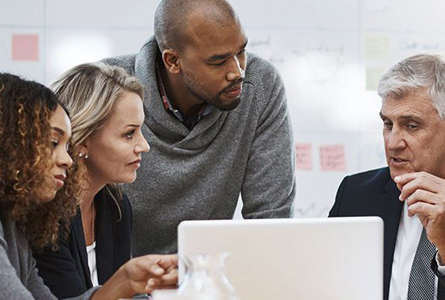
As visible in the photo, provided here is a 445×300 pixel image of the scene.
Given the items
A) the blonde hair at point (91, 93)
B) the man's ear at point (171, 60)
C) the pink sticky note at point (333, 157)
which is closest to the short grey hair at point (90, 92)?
the blonde hair at point (91, 93)

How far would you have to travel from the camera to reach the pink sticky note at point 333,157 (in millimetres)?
3629

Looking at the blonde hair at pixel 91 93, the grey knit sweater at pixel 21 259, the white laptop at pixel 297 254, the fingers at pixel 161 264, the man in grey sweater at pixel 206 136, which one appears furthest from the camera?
the man in grey sweater at pixel 206 136

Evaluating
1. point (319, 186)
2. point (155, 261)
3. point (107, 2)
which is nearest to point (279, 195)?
point (155, 261)

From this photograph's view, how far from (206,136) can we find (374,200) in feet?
1.75

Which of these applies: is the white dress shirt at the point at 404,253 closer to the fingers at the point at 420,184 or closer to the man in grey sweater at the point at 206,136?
the fingers at the point at 420,184

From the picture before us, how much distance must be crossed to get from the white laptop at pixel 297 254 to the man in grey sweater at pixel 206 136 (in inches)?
36.5

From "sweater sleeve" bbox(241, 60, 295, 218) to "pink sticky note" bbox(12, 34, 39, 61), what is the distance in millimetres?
1394

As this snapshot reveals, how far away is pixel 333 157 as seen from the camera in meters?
3.63

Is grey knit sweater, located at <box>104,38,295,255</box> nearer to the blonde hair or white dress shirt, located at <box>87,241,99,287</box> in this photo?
the blonde hair

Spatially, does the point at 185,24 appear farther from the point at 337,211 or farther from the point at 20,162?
the point at 20,162

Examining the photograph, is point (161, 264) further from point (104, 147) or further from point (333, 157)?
point (333, 157)

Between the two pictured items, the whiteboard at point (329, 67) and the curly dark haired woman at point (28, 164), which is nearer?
the curly dark haired woman at point (28, 164)

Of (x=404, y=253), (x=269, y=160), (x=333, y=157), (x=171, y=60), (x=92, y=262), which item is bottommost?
(x=333, y=157)

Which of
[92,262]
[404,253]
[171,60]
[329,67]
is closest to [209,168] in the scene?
[171,60]
